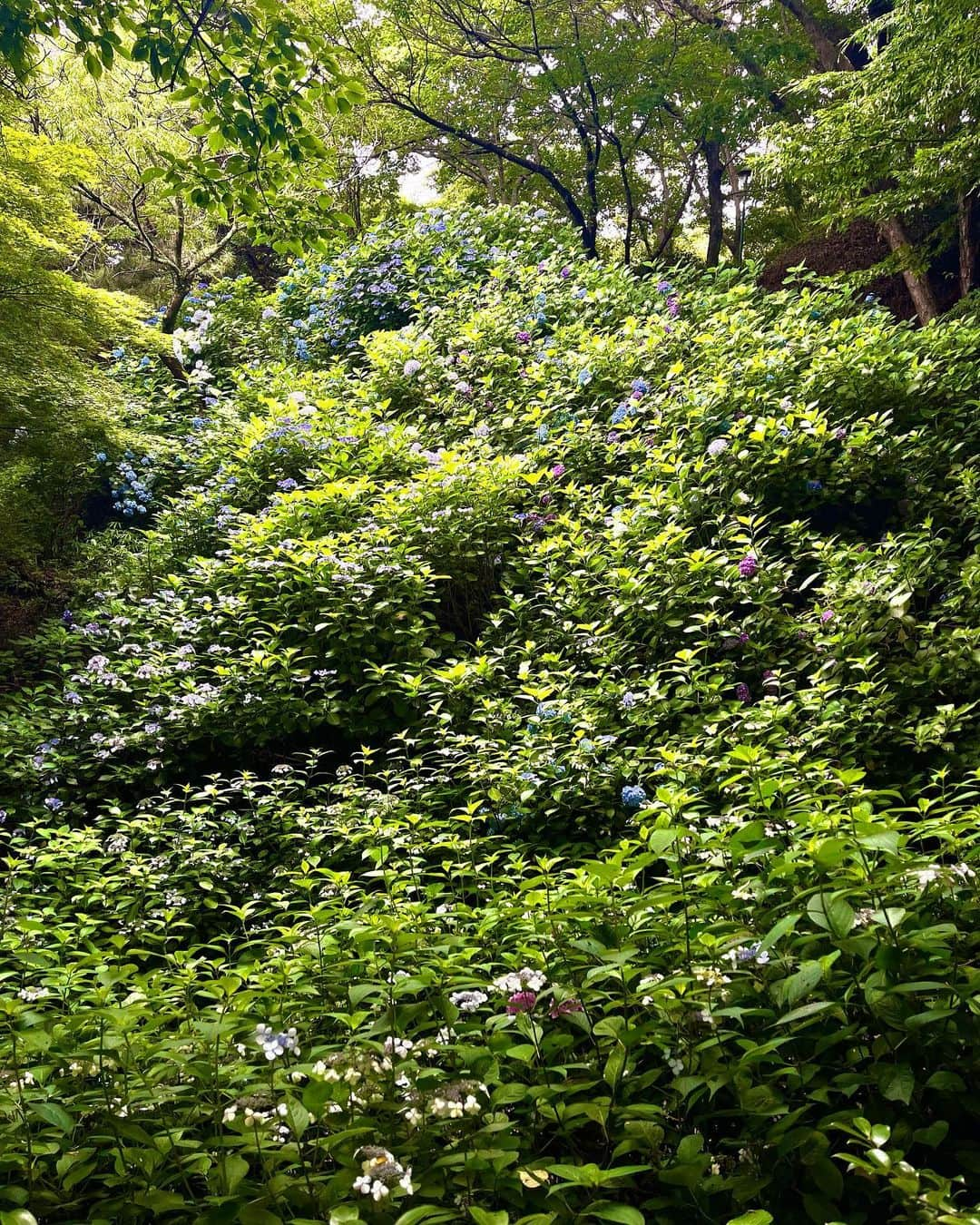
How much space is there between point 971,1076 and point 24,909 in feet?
8.35

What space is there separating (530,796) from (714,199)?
1046cm

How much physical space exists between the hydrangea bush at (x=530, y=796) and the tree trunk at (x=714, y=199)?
479cm

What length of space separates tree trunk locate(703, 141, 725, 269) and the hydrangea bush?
15.7ft

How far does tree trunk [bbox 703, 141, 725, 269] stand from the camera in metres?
10.6

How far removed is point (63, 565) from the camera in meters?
5.86

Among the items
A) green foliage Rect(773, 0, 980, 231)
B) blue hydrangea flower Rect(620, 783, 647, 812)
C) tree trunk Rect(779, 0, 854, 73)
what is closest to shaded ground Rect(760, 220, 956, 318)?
tree trunk Rect(779, 0, 854, 73)

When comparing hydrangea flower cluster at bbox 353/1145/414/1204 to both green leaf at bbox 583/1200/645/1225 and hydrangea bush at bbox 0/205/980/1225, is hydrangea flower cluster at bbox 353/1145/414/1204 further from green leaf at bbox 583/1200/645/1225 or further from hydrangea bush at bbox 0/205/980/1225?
green leaf at bbox 583/1200/645/1225

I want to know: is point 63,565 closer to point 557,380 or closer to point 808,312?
point 557,380

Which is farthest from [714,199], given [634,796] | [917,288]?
[634,796]

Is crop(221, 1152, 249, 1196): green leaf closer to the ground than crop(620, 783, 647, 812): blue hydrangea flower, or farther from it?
closer to the ground

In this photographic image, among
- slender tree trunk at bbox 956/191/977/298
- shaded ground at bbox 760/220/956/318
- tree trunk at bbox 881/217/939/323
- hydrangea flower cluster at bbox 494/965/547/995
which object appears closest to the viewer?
hydrangea flower cluster at bbox 494/965/547/995

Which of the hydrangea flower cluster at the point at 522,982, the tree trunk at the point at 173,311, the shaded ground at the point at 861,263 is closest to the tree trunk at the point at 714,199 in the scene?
the shaded ground at the point at 861,263

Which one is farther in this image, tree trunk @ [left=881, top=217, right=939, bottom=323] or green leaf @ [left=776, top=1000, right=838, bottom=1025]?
tree trunk @ [left=881, top=217, right=939, bottom=323]

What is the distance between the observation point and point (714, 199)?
1087 cm
